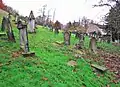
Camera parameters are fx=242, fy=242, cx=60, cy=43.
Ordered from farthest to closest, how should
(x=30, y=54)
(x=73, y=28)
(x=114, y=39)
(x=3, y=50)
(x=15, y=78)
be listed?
(x=114, y=39), (x=73, y=28), (x=3, y=50), (x=30, y=54), (x=15, y=78)

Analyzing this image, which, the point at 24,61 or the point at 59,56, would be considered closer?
the point at 24,61

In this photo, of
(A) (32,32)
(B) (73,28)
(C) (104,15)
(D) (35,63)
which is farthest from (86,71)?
(B) (73,28)

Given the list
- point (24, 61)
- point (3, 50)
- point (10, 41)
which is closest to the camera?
point (24, 61)

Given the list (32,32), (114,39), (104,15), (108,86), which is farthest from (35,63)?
(114,39)

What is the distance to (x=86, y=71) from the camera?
1455 cm

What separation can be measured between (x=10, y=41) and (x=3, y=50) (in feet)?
9.23

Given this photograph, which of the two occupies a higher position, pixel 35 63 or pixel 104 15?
pixel 104 15

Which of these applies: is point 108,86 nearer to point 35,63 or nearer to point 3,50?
point 35,63

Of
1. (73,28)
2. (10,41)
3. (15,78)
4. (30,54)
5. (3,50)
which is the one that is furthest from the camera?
(73,28)

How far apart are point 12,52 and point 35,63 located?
2363 millimetres

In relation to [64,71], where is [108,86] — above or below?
below

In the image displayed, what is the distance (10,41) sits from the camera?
17750 millimetres

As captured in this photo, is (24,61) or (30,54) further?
(30,54)

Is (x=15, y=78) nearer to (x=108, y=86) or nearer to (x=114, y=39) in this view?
(x=108, y=86)
